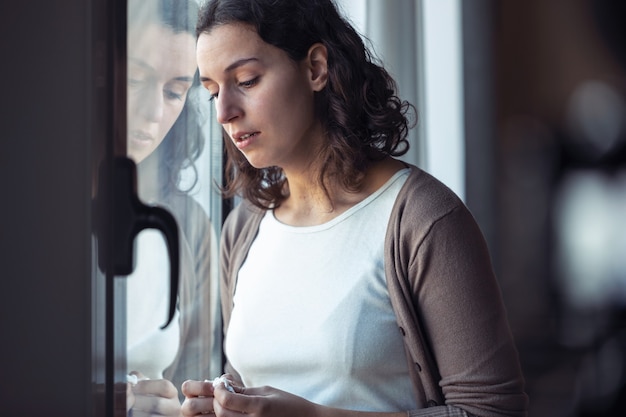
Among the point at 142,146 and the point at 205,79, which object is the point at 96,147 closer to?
the point at 142,146

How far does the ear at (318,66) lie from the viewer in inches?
43.4

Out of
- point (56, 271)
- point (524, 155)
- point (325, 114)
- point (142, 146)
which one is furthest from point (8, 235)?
point (524, 155)

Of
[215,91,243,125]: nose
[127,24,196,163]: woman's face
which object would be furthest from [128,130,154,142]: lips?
[215,91,243,125]: nose

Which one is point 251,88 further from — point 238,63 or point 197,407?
point 197,407

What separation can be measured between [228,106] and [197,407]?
395 millimetres

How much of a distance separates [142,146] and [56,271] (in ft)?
0.82

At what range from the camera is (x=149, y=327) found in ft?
3.16

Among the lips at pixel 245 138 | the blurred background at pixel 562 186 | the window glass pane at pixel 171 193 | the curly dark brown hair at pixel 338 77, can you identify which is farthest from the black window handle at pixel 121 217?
the blurred background at pixel 562 186

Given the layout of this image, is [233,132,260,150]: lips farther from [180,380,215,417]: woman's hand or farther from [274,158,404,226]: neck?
[180,380,215,417]: woman's hand

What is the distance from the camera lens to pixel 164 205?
3.28ft

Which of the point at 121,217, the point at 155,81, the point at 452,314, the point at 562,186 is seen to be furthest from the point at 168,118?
the point at 562,186

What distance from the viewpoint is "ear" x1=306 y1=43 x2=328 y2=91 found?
3.61 feet

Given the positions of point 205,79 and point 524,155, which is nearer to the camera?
point 205,79

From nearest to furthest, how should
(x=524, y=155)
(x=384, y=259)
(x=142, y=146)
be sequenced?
(x=142, y=146)
(x=384, y=259)
(x=524, y=155)
